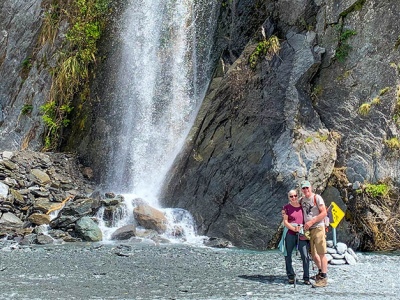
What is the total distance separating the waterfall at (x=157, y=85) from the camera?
14.9m

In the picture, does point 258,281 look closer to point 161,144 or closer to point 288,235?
point 288,235

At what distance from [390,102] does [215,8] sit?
6.39 m

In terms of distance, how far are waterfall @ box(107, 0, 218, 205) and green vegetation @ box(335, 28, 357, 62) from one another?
417 centimetres

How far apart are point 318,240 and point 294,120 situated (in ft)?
16.5

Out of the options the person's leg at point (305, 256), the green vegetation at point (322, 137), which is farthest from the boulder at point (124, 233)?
the person's leg at point (305, 256)

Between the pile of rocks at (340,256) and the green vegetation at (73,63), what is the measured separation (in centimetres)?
1063

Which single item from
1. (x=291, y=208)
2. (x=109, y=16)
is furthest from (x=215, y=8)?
(x=291, y=208)

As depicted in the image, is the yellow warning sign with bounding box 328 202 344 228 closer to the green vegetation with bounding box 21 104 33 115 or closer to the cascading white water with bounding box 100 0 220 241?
the cascading white water with bounding box 100 0 220 241

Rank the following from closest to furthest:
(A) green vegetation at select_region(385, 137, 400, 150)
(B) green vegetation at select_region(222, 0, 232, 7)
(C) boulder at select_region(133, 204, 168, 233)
→ (A) green vegetation at select_region(385, 137, 400, 150)
(C) boulder at select_region(133, 204, 168, 233)
(B) green vegetation at select_region(222, 0, 232, 7)

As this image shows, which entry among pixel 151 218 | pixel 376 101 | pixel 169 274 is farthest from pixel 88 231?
pixel 376 101

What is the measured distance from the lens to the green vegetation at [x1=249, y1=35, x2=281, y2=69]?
12523 millimetres

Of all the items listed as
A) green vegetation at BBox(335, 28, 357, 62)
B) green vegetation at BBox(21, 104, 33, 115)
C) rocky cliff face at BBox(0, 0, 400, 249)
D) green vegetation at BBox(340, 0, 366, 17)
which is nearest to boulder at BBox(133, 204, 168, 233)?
rocky cliff face at BBox(0, 0, 400, 249)

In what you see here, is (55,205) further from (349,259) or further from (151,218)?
(349,259)

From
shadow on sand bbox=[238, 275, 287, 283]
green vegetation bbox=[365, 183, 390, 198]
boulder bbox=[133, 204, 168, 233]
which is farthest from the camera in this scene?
boulder bbox=[133, 204, 168, 233]
